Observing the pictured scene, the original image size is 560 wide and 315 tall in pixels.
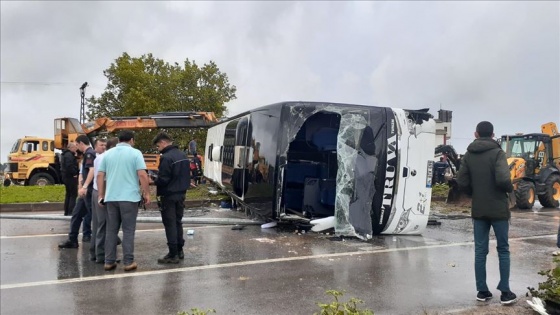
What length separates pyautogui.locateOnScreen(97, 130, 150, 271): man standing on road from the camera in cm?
652

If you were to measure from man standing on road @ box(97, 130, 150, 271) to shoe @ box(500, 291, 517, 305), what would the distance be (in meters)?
4.50

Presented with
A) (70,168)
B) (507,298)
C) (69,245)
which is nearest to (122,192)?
(69,245)

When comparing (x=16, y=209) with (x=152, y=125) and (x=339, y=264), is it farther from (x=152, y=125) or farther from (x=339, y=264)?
(x=339, y=264)

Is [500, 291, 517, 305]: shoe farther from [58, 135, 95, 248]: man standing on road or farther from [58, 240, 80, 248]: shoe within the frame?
[58, 240, 80, 248]: shoe

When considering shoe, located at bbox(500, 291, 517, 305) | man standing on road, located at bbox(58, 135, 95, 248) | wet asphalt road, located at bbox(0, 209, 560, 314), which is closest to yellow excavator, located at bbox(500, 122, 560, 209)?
wet asphalt road, located at bbox(0, 209, 560, 314)

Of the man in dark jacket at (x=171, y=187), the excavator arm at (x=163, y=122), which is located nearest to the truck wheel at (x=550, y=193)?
the excavator arm at (x=163, y=122)

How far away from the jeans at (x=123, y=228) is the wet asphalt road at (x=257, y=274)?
0.66 feet

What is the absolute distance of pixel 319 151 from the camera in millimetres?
10992

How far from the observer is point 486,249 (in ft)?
17.4

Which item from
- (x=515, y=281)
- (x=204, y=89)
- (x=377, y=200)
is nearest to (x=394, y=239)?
(x=377, y=200)

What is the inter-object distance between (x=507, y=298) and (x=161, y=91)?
97.0ft

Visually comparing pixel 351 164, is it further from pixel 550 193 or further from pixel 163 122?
pixel 163 122

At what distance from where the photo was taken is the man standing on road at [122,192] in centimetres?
652

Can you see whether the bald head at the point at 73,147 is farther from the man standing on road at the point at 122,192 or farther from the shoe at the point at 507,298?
the shoe at the point at 507,298
